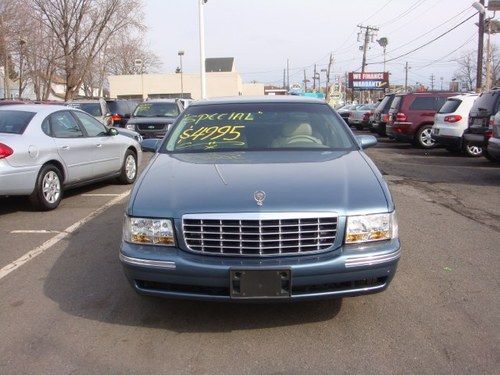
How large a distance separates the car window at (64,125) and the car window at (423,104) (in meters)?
11.7

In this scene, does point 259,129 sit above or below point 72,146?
above

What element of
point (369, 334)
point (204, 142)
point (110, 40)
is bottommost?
point (369, 334)

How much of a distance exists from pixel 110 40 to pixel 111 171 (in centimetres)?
2998

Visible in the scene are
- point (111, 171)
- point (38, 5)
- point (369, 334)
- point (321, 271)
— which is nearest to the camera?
point (321, 271)

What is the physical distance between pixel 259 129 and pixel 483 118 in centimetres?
883

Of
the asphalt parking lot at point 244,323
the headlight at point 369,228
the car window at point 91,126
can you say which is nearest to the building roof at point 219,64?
the car window at point 91,126

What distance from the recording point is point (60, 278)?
4.98m

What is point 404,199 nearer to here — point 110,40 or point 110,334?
point 110,334

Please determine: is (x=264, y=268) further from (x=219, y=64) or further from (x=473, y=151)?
(x=219, y=64)

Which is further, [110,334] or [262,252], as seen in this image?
[110,334]

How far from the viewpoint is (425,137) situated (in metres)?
17.5

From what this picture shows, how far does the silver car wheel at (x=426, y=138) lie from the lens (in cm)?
1747

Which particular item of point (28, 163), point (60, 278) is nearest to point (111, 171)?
point (28, 163)

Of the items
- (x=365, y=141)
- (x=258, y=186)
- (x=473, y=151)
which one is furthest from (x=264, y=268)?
(x=473, y=151)
